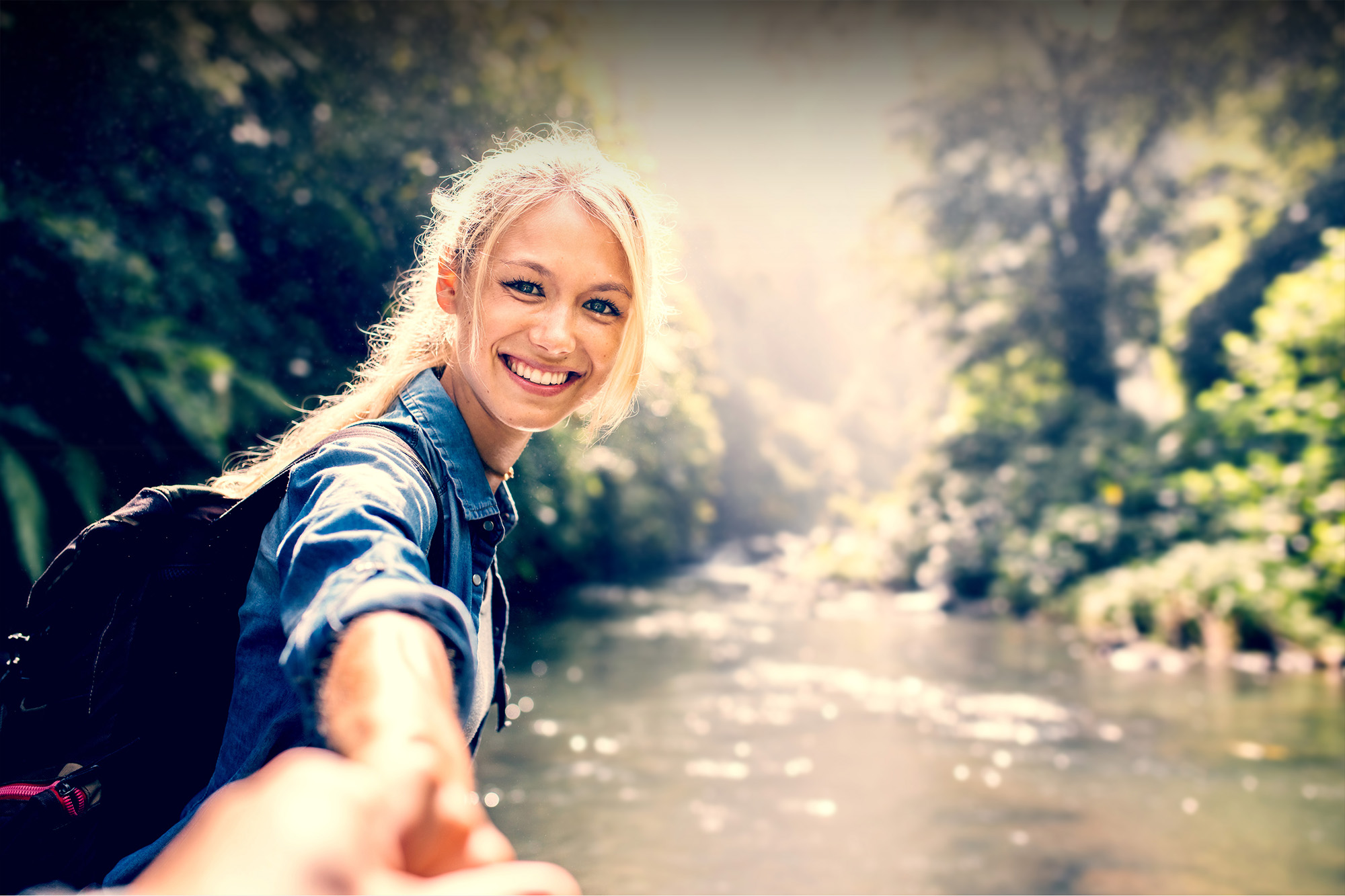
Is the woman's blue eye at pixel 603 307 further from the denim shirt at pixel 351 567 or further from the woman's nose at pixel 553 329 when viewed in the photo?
the denim shirt at pixel 351 567

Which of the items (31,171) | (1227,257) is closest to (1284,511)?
(1227,257)

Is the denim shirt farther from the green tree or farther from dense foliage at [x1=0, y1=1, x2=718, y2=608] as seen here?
the green tree

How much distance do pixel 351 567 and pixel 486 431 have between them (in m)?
0.59

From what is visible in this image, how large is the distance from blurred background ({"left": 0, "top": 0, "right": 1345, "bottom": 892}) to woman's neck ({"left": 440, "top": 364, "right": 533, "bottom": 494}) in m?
0.68

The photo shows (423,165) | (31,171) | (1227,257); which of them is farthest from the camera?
(1227,257)

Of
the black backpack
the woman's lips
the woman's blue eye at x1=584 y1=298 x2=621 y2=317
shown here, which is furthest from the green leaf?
the woman's blue eye at x1=584 y1=298 x2=621 y2=317

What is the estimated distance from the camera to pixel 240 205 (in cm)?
452

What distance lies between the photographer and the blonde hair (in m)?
1.39

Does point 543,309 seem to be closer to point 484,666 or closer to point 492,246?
point 492,246

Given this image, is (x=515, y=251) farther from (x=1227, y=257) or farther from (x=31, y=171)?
(x=1227, y=257)

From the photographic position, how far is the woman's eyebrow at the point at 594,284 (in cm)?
139

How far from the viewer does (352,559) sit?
0.93 metres

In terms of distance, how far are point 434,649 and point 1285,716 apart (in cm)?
871

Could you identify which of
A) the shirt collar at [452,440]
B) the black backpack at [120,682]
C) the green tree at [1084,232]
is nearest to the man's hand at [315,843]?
the black backpack at [120,682]
